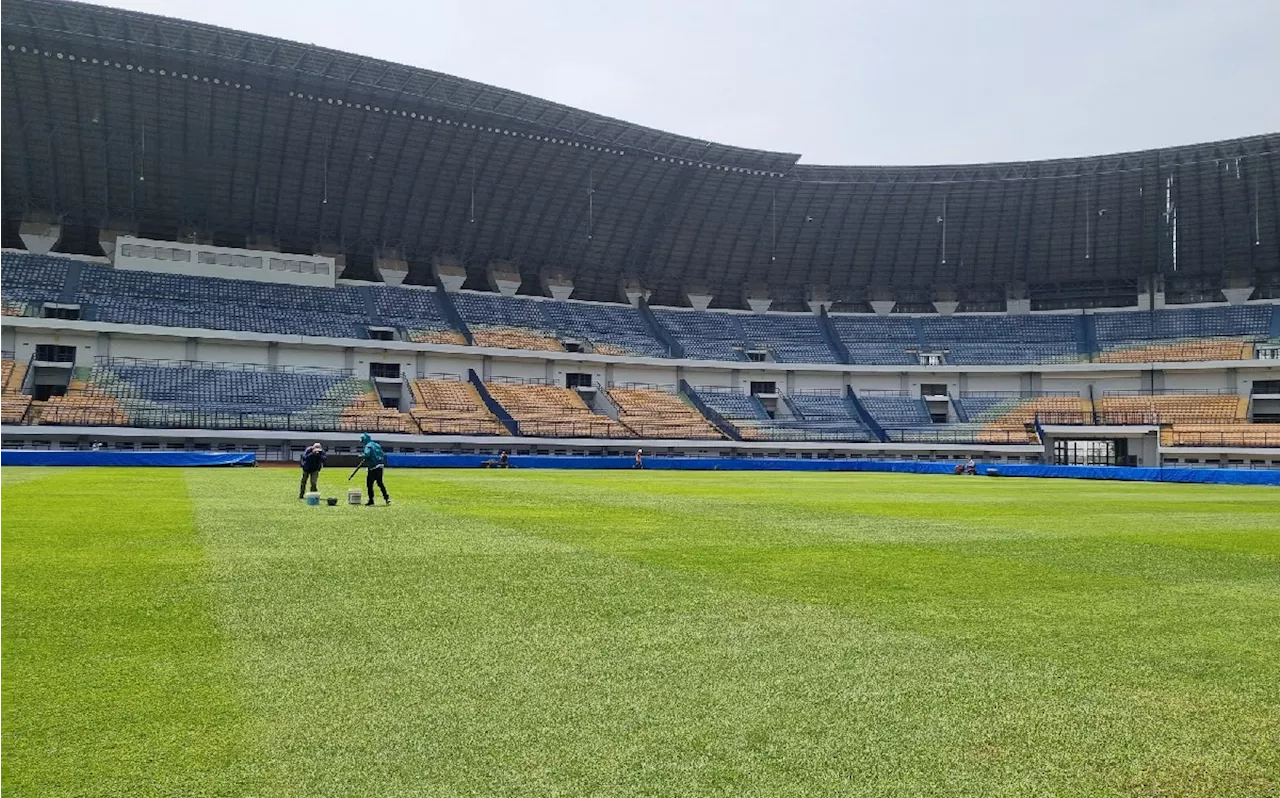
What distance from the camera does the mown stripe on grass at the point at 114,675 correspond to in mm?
4445

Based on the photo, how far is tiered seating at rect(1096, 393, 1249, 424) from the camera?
220ft

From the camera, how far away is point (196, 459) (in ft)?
148

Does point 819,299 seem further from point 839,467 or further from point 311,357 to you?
point 311,357

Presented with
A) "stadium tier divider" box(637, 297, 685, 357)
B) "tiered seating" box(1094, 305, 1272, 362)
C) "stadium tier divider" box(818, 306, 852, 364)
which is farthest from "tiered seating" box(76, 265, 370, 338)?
"tiered seating" box(1094, 305, 1272, 362)

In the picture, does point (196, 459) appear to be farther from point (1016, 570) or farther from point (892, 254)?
point (892, 254)

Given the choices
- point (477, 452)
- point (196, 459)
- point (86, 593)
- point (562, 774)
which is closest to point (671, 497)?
point (86, 593)

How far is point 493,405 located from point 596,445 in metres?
7.82

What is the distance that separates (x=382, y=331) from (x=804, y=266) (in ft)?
126

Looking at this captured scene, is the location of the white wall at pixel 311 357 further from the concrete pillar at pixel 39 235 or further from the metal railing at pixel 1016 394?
the metal railing at pixel 1016 394

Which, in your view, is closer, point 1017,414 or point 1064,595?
point 1064,595

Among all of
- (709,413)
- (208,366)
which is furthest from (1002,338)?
(208,366)

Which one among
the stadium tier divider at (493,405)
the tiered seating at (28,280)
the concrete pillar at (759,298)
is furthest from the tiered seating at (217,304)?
the concrete pillar at (759,298)

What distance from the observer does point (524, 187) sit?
69.2 m

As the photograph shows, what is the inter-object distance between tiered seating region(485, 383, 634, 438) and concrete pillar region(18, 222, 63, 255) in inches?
1201
